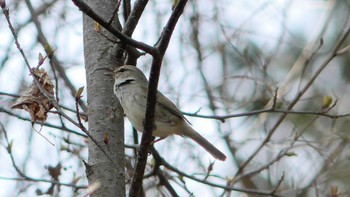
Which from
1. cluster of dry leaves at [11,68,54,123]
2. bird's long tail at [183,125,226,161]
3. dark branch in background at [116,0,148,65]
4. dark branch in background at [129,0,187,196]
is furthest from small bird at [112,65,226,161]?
dark branch in background at [129,0,187,196]

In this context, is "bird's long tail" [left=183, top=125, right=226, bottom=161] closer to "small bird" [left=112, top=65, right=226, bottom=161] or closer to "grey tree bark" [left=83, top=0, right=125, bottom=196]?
"small bird" [left=112, top=65, right=226, bottom=161]

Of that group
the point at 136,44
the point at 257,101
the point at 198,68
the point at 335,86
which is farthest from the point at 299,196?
the point at 136,44

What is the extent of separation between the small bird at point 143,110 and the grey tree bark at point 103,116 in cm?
22

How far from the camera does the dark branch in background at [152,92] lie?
112 inches

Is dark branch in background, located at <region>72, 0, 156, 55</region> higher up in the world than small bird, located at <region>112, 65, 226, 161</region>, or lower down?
lower down

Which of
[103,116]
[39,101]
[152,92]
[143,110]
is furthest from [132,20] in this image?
[143,110]

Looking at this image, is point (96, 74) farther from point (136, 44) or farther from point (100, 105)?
point (136, 44)

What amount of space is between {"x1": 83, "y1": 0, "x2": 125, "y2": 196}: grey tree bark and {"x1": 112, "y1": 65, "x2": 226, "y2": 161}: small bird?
218 mm

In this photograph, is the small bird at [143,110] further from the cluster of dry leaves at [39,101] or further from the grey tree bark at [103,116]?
the cluster of dry leaves at [39,101]

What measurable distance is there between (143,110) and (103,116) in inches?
31.3

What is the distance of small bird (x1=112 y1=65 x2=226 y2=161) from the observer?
4.57 metres

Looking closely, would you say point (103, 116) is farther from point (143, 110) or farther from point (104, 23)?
point (104, 23)

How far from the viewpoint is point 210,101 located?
658cm

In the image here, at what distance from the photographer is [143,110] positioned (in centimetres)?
465
